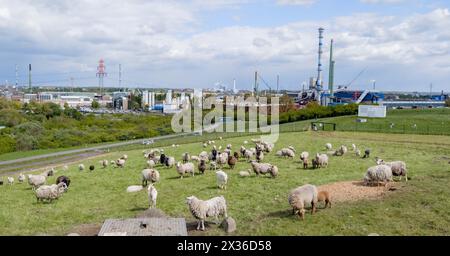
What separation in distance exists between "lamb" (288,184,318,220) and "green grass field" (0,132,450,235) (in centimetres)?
32

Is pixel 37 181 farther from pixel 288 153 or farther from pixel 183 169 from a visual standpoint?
pixel 288 153

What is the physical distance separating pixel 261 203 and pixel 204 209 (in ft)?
12.2

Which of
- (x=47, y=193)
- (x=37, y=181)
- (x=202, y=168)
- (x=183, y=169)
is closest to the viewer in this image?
(x=47, y=193)

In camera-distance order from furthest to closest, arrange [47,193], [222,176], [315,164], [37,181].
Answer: [315,164]
[37,181]
[222,176]
[47,193]

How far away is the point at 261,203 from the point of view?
1775 cm

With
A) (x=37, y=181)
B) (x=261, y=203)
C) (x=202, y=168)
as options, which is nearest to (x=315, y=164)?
(x=202, y=168)

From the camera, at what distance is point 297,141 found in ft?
136

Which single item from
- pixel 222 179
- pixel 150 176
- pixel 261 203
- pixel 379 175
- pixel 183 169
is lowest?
pixel 261 203

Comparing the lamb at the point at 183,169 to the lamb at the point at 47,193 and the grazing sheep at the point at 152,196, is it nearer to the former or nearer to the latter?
the grazing sheep at the point at 152,196

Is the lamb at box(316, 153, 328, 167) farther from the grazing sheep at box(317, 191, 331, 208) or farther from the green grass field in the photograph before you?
the grazing sheep at box(317, 191, 331, 208)
